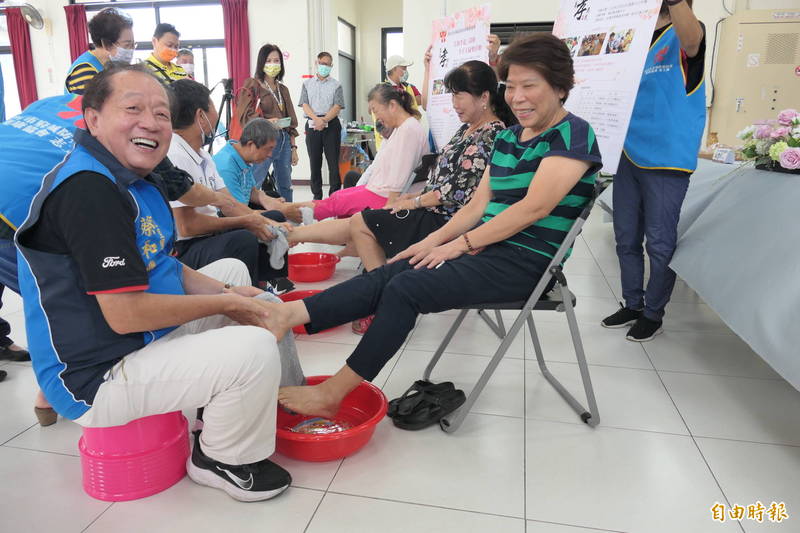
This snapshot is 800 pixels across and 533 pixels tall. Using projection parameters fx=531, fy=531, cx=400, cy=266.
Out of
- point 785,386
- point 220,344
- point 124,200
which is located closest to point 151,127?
point 124,200

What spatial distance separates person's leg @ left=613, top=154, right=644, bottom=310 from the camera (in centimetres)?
261

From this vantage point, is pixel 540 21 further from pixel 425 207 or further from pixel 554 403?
pixel 554 403

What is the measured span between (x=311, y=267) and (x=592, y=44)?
2.03m

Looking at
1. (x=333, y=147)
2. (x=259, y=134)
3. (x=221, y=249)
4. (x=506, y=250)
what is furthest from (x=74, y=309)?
(x=333, y=147)

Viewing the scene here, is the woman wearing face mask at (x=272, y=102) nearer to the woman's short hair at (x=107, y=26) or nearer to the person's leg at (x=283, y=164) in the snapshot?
the person's leg at (x=283, y=164)

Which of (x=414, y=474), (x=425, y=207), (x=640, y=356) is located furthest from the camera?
(x=425, y=207)

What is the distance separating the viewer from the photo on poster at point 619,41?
221 cm

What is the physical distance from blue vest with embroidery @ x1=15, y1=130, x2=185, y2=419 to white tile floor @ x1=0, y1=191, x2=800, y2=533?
0.40 meters

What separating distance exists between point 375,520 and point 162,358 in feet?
2.25

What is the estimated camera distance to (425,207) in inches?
104

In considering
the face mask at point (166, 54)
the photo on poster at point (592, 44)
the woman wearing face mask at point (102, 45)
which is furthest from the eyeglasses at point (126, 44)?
the photo on poster at point (592, 44)

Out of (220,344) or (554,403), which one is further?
(554,403)

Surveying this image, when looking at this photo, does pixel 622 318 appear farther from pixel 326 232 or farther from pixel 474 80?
pixel 326 232

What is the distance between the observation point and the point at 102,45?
9.73ft
